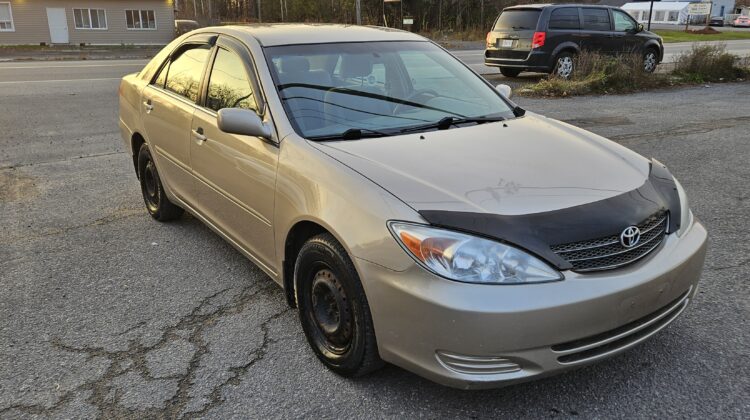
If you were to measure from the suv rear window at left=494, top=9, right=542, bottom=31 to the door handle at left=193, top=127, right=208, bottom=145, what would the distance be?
11.9m

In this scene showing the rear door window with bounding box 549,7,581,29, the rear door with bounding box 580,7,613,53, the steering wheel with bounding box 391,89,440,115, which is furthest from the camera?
the rear door with bounding box 580,7,613,53

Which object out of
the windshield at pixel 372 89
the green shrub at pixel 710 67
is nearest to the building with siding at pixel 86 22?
the green shrub at pixel 710 67

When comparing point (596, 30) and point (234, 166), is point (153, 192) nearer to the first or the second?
point (234, 166)

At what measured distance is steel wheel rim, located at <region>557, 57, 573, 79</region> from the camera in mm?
14391

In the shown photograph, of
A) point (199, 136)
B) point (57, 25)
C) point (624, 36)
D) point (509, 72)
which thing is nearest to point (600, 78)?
point (624, 36)

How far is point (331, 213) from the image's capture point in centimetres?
277

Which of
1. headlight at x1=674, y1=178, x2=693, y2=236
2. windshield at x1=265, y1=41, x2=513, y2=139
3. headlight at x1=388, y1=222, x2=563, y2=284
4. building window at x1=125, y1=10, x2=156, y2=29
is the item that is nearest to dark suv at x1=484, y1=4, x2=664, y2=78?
windshield at x1=265, y1=41, x2=513, y2=139

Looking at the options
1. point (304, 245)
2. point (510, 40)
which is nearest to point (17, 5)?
point (510, 40)

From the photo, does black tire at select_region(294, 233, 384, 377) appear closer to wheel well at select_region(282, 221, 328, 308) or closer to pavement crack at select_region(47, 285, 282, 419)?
wheel well at select_region(282, 221, 328, 308)

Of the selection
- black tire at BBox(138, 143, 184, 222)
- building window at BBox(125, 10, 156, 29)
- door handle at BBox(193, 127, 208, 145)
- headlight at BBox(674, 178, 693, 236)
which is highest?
building window at BBox(125, 10, 156, 29)

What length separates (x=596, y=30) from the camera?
1483 cm

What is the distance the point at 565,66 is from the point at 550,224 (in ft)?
42.9

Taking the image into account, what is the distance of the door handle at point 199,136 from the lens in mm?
3990

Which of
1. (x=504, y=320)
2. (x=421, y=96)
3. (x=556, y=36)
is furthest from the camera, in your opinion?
(x=556, y=36)
